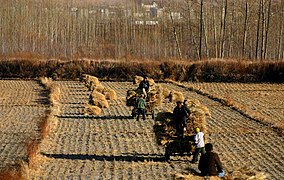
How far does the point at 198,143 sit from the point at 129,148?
3.29m

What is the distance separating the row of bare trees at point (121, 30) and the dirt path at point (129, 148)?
35881 mm

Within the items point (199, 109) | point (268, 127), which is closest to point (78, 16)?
point (268, 127)

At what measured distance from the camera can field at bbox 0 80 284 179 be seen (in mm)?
14633

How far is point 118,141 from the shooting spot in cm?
1873

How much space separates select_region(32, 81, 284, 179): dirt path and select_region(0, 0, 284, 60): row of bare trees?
35881 millimetres

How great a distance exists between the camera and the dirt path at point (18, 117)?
17.1 m

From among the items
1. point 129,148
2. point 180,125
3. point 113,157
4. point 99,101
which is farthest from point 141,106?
point 180,125

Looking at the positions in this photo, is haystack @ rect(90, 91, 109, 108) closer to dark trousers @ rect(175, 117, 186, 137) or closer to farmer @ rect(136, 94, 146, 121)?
farmer @ rect(136, 94, 146, 121)

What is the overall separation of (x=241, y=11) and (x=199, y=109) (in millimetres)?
50235

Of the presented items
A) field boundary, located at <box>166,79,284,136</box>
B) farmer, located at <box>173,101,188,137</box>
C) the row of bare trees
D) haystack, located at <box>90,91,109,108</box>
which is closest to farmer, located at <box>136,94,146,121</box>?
field boundary, located at <box>166,79,284,136</box>

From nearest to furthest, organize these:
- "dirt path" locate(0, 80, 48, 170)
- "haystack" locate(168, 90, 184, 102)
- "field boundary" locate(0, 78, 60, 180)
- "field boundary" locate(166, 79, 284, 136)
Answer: "field boundary" locate(0, 78, 60, 180) → "dirt path" locate(0, 80, 48, 170) → "field boundary" locate(166, 79, 284, 136) → "haystack" locate(168, 90, 184, 102)

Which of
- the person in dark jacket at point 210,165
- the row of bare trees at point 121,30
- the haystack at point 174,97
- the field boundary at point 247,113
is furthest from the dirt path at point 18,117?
the row of bare trees at point 121,30

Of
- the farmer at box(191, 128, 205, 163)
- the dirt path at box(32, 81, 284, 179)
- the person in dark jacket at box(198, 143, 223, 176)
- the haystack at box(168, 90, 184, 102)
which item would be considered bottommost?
the haystack at box(168, 90, 184, 102)

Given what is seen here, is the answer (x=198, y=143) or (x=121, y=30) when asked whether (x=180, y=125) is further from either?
(x=121, y=30)
